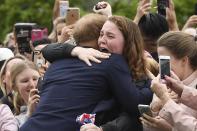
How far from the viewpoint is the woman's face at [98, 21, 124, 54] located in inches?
240

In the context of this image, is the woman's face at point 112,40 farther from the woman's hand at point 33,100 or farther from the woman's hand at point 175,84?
the woman's hand at point 33,100

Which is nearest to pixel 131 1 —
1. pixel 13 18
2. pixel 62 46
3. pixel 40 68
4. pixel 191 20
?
pixel 13 18

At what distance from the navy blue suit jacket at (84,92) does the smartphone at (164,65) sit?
0.36 m

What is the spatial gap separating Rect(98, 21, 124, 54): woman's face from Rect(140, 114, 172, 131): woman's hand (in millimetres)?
577

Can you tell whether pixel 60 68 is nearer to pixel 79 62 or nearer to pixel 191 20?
pixel 79 62

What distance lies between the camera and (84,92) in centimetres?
601

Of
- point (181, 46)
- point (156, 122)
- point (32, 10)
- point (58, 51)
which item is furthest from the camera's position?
point (32, 10)

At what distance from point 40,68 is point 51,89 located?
1.72m

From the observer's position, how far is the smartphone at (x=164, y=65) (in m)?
5.63

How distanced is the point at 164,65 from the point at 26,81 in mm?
2181

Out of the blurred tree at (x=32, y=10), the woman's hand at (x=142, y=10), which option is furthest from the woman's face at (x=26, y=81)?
the blurred tree at (x=32, y=10)

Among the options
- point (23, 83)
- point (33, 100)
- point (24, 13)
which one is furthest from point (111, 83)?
point (24, 13)

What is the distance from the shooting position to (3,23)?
2092 centimetres

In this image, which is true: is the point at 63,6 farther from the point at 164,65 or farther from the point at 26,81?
the point at 164,65
